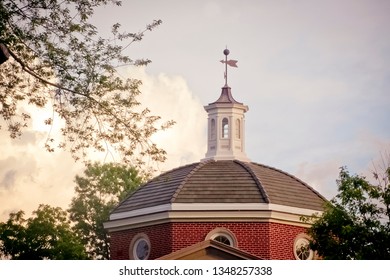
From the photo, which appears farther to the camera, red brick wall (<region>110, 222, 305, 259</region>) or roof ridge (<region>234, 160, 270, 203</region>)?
roof ridge (<region>234, 160, 270, 203</region>)

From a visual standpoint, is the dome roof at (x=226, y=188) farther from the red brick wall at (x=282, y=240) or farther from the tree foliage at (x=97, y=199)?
the tree foliage at (x=97, y=199)

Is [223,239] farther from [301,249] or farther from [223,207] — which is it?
[301,249]

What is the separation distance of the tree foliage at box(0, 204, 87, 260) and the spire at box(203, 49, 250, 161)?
23.1ft

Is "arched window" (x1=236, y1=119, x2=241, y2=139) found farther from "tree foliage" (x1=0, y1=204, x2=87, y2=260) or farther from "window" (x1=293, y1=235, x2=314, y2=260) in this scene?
"tree foliage" (x1=0, y1=204, x2=87, y2=260)

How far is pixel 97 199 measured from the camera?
3691 centimetres

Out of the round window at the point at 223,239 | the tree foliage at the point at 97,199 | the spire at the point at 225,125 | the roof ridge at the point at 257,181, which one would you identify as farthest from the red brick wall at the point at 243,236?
the tree foliage at the point at 97,199

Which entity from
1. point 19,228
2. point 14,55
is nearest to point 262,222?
point 19,228

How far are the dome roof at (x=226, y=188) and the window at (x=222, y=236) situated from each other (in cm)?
82

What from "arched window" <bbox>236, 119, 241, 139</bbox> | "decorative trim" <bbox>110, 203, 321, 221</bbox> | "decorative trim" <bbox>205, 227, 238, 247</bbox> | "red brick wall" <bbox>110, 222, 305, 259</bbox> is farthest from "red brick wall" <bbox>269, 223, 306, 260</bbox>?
"arched window" <bbox>236, 119, 241, 139</bbox>

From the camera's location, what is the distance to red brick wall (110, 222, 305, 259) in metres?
23.6

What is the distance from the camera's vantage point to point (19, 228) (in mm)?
29781

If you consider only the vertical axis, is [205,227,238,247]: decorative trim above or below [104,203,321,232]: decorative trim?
below

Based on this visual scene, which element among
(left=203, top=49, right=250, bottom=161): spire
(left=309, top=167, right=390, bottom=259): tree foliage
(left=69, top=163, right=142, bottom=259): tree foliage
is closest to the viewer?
(left=309, top=167, right=390, bottom=259): tree foliage
